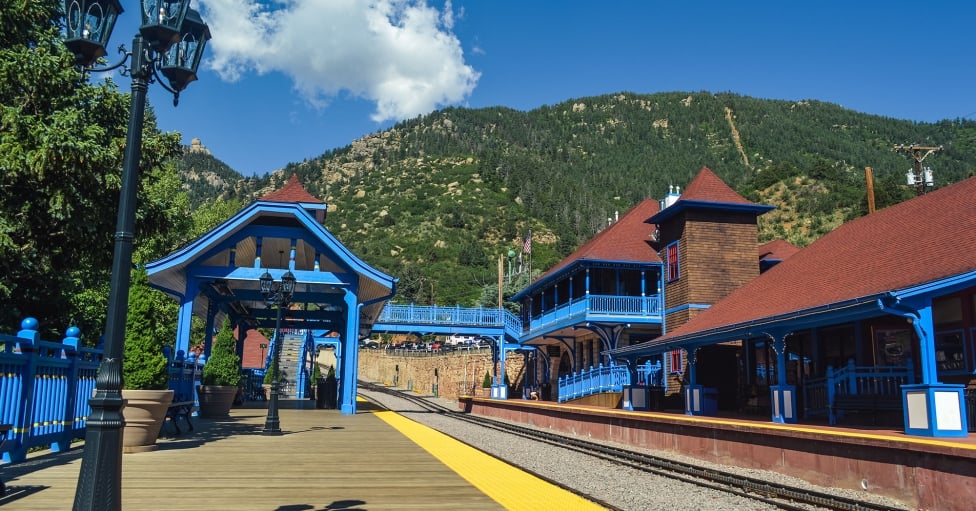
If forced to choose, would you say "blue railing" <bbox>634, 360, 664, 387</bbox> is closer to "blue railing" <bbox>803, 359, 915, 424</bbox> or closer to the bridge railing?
the bridge railing

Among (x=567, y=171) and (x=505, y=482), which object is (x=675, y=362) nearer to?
(x=505, y=482)

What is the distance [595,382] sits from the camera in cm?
2864

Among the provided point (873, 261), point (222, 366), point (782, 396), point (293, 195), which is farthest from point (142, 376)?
point (293, 195)

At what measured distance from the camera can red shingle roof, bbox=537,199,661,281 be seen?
29125mm

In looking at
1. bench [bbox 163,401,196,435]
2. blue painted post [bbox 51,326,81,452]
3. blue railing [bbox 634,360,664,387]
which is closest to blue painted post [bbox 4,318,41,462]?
Result: blue painted post [bbox 51,326,81,452]

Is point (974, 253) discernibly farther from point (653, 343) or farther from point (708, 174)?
point (708, 174)

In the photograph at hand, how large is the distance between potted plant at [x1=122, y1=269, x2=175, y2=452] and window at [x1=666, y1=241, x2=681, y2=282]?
20.9 m

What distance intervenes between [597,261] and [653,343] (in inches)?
299

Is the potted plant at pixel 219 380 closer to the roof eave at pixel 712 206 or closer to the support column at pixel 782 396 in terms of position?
the support column at pixel 782 396

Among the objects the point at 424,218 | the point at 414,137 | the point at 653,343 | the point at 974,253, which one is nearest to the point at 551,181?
the point at 424,218

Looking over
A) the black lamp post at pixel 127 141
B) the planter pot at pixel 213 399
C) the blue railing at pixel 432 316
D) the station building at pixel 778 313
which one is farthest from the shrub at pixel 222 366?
the blue railing at pixel 432 316

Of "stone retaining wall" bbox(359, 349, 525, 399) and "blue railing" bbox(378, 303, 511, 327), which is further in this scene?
"stone retaining wall" bbox(359, 349, 525, 399)

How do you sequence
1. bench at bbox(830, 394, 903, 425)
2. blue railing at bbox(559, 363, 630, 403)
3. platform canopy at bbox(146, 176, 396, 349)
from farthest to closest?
blue railing at bbox(559, 363, 630, 403), platform canopy at bbox(146, 176, 396, 349), bench at bbox(830, 394, 903, 425)

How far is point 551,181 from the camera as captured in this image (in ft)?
430
